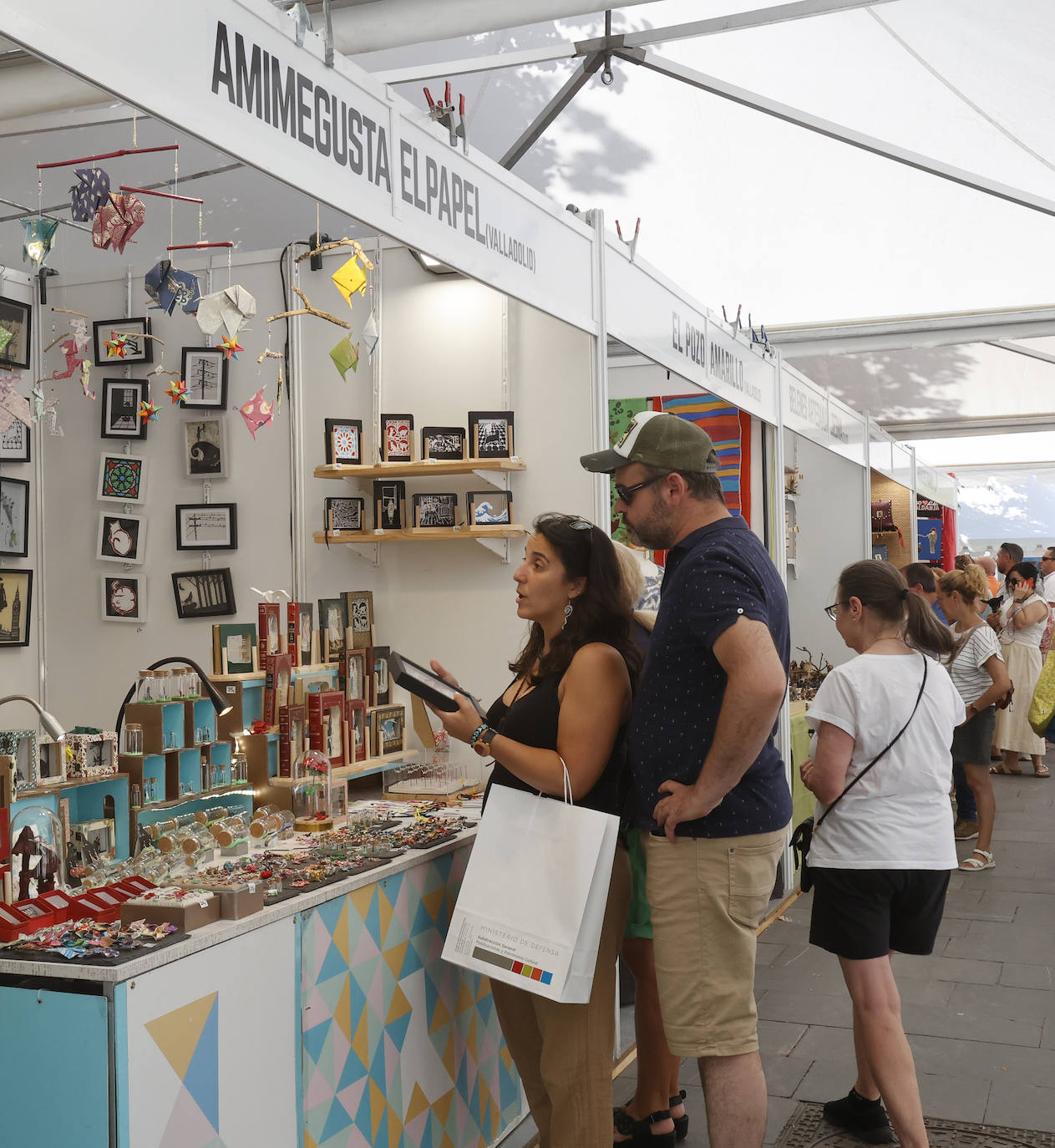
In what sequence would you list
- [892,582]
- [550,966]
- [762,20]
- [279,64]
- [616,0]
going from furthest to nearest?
[762,20] < [616,0] < [892,582] < [550,966] < [279,64]

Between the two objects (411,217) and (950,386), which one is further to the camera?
(950,386)

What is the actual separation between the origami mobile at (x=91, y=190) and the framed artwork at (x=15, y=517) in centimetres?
Answer: 229

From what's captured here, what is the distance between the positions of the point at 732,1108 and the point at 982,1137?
112 centimetres

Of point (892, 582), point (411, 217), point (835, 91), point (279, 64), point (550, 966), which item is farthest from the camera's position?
point (835, 91)

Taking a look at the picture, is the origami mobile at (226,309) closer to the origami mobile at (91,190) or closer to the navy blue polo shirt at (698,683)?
the origami mobile at (91,190)

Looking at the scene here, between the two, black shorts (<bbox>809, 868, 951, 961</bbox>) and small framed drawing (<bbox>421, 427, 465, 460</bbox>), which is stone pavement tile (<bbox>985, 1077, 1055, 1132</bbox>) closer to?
black shorts (<bbox>809, 868, 951, 961</bbox>)

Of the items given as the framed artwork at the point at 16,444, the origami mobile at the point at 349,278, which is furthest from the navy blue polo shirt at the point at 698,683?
the framed artwork at the point at 16,444

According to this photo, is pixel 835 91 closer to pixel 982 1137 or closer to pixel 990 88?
pixel 990 88

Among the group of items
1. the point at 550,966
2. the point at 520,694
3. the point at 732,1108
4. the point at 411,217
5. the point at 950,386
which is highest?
the point at 950,386

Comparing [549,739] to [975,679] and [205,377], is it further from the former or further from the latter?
[975,679]

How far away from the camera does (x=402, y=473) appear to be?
4309 millimetres

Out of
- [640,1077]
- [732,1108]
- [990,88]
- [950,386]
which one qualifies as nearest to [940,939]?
[640,1077]

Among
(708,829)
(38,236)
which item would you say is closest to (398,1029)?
(708,829)

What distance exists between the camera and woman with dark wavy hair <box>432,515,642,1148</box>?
2443 mm
